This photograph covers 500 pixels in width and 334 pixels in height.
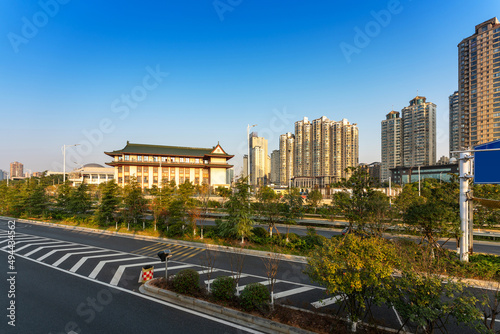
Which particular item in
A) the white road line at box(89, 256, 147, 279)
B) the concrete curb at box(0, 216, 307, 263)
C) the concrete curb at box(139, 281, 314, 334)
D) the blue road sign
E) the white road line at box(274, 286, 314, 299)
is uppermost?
the blue road sign

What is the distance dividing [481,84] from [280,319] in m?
98.5

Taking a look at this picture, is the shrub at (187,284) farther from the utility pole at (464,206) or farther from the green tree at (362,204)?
the utility pole at (464,206)

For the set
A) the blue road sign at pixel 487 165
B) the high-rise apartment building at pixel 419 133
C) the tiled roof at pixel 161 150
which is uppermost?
the high-rise apartment building at pixel 419 133

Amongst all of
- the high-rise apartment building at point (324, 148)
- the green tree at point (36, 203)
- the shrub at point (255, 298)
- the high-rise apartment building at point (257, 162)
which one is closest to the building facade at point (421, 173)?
the high-rise apartment building at point (324, 148)

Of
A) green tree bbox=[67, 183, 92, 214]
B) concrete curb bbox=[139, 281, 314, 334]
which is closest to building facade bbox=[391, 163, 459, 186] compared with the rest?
concrete curb bbox=[139, 281, 314, 334]

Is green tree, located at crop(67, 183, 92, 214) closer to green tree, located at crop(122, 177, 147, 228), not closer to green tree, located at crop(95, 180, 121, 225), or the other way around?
green tree, located at crop(95, 180, 121, 225)

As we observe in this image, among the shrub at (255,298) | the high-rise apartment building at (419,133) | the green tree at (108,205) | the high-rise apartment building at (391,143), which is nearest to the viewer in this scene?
the shrub at (255,298)

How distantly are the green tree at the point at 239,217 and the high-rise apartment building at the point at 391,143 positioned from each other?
101519mm

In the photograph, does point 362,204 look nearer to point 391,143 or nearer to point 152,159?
point 152,159

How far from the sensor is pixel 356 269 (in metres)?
5.64

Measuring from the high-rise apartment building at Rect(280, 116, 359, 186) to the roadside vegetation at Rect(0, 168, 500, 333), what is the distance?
6550 centimetres

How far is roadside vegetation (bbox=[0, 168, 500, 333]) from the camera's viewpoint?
523 cm

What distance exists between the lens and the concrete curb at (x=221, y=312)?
612 cm

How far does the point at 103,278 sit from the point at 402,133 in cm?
11424
